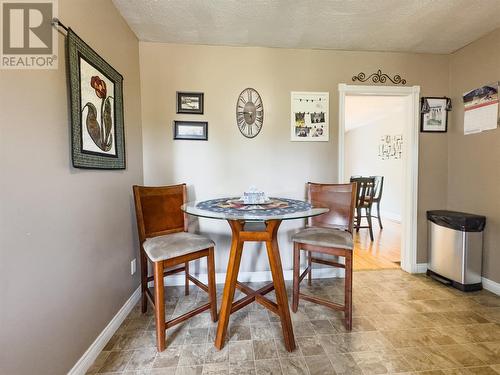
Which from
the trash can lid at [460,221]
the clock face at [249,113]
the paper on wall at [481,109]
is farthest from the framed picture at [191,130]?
the paper on wall at [481,109]

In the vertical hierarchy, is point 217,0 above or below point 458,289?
above

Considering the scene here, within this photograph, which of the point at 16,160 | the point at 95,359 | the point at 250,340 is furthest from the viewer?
the point at 250,340

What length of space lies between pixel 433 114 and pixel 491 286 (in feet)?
5.67

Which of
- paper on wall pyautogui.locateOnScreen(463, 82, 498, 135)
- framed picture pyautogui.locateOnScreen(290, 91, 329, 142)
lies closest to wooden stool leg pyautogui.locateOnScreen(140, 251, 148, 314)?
framed picture pyautogui.locateOnScreen(290, 91, 329, 142)

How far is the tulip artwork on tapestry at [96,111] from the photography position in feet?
4.33

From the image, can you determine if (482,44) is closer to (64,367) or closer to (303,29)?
(303,29)

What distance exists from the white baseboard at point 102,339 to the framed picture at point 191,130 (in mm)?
1476

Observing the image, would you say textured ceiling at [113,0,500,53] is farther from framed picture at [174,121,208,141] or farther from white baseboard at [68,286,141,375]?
white baseboard at [68,286,141,375]

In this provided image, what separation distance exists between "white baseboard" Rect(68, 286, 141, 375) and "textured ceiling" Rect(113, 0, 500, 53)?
7.41ft

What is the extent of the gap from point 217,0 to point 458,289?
3188 millimetres

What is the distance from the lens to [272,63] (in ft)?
7.46

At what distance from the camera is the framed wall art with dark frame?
95.2 inches

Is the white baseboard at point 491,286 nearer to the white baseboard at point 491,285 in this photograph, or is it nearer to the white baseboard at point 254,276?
the white baseboard at point 491,285

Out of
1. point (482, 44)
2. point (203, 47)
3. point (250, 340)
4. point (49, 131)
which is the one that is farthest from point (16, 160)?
point (482, 44)
